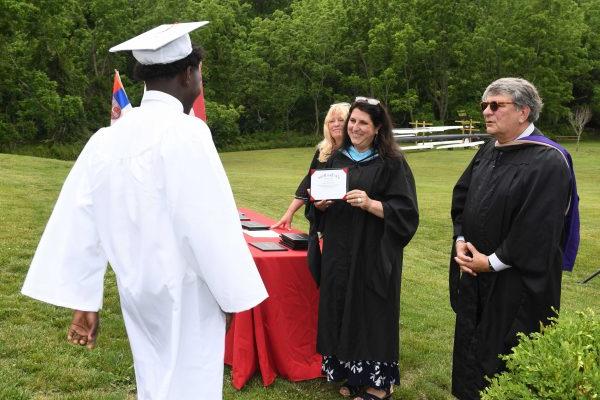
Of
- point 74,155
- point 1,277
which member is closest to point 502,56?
point 74,155

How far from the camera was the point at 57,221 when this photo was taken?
8.43ft

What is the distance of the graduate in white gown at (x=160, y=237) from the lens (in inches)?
94.1

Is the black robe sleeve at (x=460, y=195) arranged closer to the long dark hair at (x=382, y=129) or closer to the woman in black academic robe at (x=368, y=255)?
the woman in black academic robe at (x=368, y=255)

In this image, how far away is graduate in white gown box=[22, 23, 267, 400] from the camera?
2.39m

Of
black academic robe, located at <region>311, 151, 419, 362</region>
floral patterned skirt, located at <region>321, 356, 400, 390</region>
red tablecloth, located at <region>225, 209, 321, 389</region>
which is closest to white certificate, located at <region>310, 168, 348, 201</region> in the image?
black academic robe, located at <region>311, 151, 419, 362</region>

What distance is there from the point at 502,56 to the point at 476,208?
1879 inches

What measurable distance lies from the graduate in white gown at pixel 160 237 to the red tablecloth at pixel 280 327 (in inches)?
70.1

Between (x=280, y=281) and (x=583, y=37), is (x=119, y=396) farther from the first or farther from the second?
(x=583, y=37)

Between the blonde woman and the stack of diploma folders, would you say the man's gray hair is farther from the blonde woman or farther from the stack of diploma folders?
the stack of diploma folders

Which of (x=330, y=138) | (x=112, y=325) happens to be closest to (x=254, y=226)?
(x=330, y=138)

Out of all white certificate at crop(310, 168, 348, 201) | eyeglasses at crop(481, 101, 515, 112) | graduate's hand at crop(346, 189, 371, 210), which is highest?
eyeglasses at crop(481, 101, 515, 112)

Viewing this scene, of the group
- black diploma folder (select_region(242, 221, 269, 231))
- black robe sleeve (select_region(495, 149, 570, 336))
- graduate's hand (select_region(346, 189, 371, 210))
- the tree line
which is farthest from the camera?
the tree line

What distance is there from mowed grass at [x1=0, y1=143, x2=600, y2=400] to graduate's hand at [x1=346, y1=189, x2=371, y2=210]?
58.0 inches

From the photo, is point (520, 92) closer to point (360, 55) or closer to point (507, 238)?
point (507, 238)
